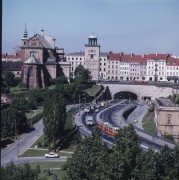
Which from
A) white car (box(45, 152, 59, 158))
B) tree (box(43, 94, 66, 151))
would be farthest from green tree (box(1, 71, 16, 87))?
white car (box(45, 152, 59, 158))

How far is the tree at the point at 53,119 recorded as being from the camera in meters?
21.2

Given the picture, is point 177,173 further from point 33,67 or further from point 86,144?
point 33,67

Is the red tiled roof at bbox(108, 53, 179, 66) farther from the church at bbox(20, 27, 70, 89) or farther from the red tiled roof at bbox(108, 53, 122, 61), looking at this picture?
the church at bbox(20, 27, 70, 89)

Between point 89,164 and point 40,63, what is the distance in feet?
101

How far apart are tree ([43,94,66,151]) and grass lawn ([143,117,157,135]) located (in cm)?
820

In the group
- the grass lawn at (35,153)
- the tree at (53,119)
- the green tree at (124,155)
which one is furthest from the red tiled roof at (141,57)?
the green tree at (124,155)

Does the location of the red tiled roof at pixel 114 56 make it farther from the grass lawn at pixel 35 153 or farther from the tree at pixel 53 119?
the grass lawn at pixel 35 153

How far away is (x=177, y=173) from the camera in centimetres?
1214

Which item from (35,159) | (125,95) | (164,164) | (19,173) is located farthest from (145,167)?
(125,95)

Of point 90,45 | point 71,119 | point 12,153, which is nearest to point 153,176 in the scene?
point 12,153

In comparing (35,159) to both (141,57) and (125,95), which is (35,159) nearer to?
(125,95)

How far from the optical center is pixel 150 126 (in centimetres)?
3045

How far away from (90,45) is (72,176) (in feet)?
151

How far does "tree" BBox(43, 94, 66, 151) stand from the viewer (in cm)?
2123
